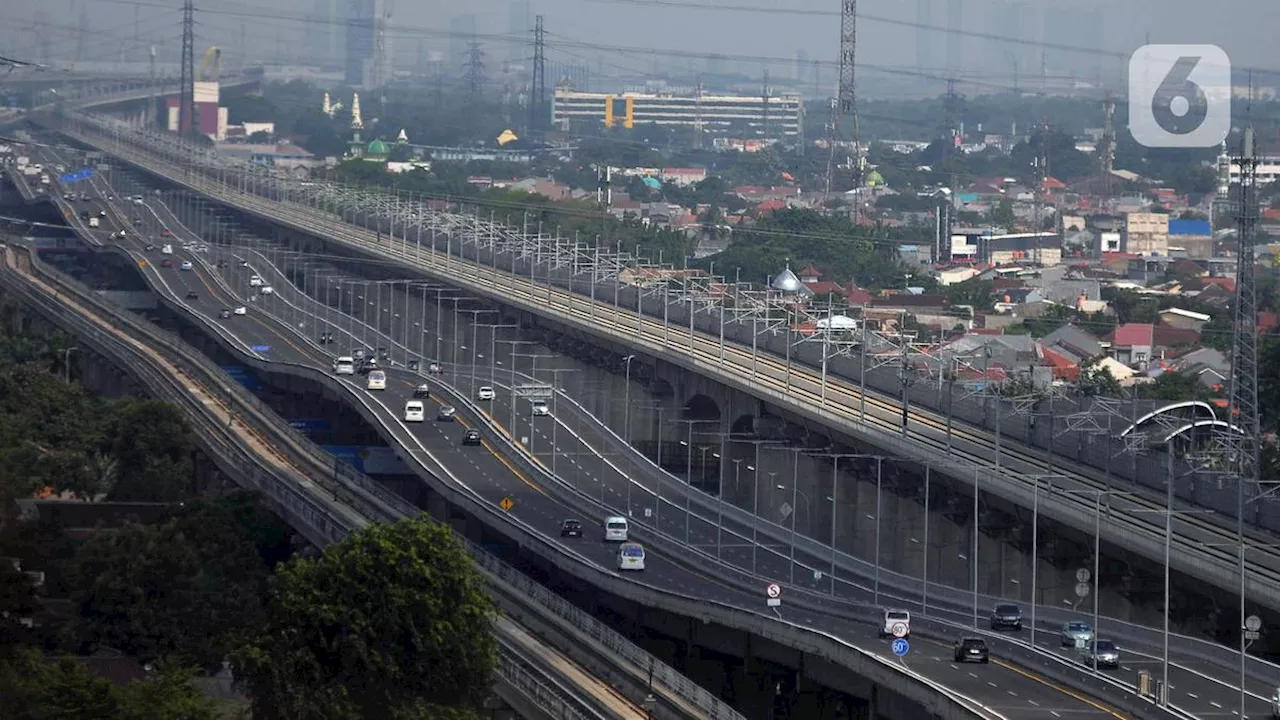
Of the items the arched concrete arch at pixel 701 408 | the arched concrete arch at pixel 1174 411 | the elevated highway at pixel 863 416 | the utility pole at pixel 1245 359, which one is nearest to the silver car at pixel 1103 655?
the elevated highway at pixel 863 416

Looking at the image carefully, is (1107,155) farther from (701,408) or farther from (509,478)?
(509,478)

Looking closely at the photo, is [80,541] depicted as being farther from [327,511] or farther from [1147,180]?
[1147,180]

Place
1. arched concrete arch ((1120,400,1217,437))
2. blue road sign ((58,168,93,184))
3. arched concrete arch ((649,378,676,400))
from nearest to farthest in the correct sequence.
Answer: arched concrete arch ((1120,400,1217,437)) < arched concrete arch ((649,378,676,400)) < blue road sign ((58,168,93,184))

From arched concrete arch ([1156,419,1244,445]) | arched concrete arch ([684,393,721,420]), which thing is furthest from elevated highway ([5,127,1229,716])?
arched concrete arch ([1156,419,1244,445])

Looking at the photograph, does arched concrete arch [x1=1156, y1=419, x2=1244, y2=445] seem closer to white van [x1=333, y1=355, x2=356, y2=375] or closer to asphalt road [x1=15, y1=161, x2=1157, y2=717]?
asphalt road [x1=15, y1=161, x2=1157, y2=717]

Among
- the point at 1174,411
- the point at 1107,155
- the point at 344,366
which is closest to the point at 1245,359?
the point at 1174,411

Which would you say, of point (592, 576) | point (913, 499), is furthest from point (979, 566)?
point (592, 576)
